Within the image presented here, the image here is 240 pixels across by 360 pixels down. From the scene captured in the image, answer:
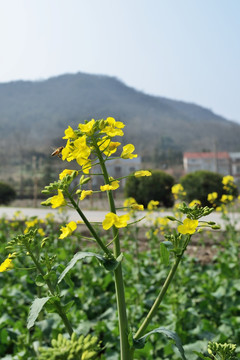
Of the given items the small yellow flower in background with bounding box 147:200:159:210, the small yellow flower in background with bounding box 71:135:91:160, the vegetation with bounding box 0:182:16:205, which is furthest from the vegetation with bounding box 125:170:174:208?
the small yellow flower in background with bounding box 71:135:91:160

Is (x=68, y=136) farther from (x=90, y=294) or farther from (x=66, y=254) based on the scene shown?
(x=66, y=254)

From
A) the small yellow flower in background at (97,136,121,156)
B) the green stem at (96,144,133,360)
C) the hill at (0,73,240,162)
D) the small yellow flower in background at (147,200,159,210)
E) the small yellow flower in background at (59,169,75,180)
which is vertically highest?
the hill at (0,73,240,162)

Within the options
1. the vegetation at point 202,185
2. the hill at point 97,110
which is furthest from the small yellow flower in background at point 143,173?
the hill at point 97,110

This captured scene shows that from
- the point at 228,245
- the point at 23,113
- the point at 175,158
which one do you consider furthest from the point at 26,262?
the point at 23,113

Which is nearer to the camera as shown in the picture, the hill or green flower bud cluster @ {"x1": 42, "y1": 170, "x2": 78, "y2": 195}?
green flower bud cluster @ {"x1": 42, "y1": 170, "x2": 78, "y2": 195}

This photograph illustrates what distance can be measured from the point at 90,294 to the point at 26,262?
129cm

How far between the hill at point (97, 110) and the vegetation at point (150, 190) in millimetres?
44610

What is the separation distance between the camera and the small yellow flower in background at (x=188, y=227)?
789 mm

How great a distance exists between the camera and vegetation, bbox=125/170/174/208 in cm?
1364

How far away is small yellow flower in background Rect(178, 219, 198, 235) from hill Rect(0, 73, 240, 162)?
57353 mm

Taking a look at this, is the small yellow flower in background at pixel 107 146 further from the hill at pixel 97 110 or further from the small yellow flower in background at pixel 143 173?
the hill at pixel 97 110

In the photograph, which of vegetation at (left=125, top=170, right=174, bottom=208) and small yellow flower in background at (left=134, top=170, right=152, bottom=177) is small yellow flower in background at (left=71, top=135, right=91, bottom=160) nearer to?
small yellow flower in background at (left=134, top=170, right=152, bottom=177)

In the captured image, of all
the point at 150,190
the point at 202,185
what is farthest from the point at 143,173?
the point at 202,185

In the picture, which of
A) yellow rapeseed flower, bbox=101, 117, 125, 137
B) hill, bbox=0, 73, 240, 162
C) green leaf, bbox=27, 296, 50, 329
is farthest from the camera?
hill, bbox=0, 73, 240, 162
